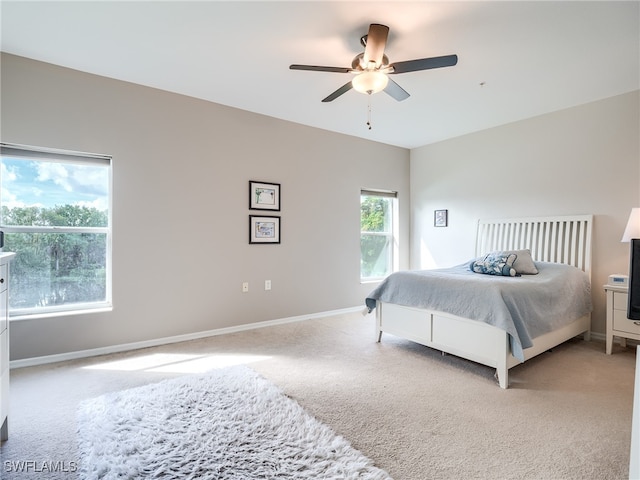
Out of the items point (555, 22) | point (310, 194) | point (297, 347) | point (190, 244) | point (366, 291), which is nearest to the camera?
point (555, 22)

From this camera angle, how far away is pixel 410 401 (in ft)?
7.07

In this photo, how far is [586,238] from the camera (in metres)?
3.50

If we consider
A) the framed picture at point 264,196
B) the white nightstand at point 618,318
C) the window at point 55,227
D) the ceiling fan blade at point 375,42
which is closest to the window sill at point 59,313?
the window at point 55,227

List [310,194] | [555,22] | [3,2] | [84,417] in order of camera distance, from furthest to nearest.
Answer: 1. [310,194]
2. [555,22]
3. [3,2]
4. [84,417]

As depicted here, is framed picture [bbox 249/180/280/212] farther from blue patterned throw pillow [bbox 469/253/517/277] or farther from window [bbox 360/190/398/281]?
blue patterned throw pillow [bbox 469/253/517/277]

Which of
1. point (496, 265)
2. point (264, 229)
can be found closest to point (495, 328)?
point (496, 265)

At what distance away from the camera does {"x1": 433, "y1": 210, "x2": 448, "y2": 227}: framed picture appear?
16.1ft

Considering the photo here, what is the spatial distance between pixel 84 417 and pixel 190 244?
181cm

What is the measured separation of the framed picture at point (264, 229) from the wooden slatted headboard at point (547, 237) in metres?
2.72

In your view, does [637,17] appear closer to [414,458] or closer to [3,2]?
[414,458]

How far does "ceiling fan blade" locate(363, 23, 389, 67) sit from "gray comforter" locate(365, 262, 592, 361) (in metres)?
1.83

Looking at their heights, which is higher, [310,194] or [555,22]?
[555,22]

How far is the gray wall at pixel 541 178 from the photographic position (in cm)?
335

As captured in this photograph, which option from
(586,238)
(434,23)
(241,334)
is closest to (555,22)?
(434,23)
